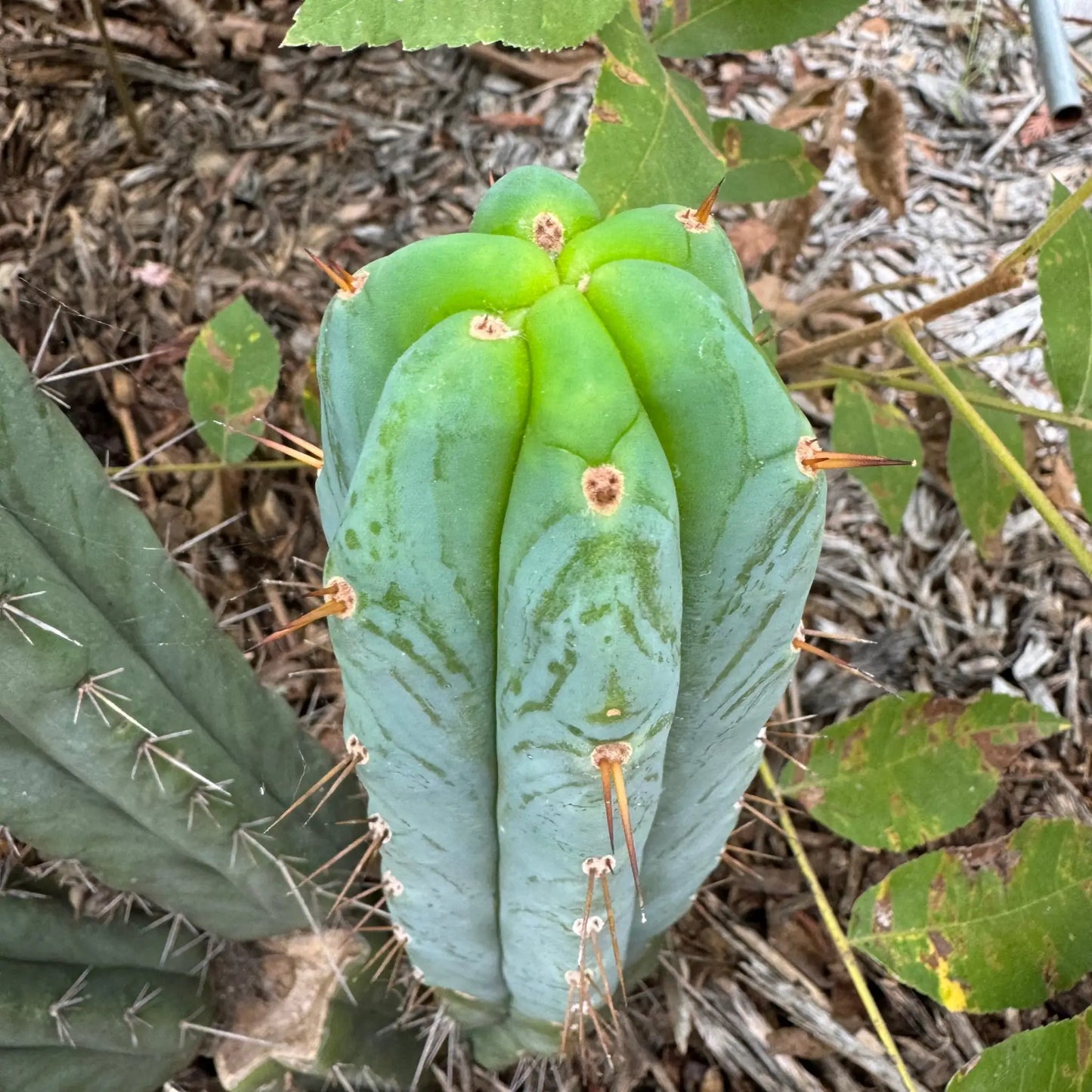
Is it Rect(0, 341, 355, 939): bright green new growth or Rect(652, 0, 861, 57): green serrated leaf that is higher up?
Rect(652, 0, 861, 57): green serrated leaf

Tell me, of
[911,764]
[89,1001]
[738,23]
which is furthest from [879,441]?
[89,1001]

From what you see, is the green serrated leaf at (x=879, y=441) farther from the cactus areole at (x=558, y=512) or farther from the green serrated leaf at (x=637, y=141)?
the cactus areole at (x=558, y=512)

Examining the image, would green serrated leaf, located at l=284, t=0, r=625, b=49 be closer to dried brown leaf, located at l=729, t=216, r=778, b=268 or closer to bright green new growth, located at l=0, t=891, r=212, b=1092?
dried brown leaf, located at l=729, t=216, r=778, b=268

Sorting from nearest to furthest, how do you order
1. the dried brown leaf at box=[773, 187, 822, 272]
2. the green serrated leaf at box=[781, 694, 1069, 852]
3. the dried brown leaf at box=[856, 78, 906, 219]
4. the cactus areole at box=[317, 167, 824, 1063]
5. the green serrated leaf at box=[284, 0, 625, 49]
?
1. the cactus areole at box=[317, 167, 824, 1063]
2. the green serrated leaf at box=[284, 0, 625, 49]
3. the green serrated leaf at box=[781, 694, 1069, 852]
4. the dried brown leaf at box=[856, 78, 906, 219]
5. the dried brown leaf at box=[773, 187, 822, 272]

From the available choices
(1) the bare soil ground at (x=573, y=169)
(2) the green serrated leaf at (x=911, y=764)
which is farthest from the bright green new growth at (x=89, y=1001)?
(2) the green serrated leaf at (x=911, y=764)


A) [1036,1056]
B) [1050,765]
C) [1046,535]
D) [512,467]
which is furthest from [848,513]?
[512,467]

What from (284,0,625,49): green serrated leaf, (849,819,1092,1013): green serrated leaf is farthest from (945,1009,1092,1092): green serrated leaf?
(284,0,625,49): green serrated leaf
